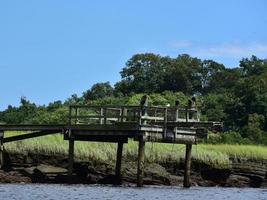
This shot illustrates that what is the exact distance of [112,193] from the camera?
42.1 meters

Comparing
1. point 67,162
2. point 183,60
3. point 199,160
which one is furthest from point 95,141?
point 183,60

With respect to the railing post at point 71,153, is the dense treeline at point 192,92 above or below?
above

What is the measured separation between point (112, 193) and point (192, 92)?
263ft

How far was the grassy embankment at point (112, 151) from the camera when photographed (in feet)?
169

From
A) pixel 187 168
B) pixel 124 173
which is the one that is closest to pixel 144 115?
pixel 187 168

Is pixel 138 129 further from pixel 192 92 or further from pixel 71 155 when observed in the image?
pixel 192 92

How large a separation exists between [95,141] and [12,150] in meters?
4.90

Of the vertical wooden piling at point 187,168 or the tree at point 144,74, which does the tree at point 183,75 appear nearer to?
the tree at point 144,74

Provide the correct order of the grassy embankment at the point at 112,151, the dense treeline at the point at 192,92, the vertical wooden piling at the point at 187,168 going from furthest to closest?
the dense treeline at the point at 192,92 < the grassy embankment at the point at 112,151 < the vertical wooden piling at the point at 187,168

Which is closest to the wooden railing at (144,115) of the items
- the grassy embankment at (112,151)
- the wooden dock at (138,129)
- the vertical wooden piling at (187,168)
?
the wooden dock at (138,129)

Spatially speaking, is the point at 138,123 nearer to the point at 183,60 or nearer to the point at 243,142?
the point at 243,142

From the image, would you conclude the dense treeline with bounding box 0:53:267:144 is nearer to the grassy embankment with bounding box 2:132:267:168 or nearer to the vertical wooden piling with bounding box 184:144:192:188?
the grassy embankment with bounding box 2:132:267:168

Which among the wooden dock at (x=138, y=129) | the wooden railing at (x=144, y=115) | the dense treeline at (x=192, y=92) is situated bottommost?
the wooden dock at (x=138, y=129)

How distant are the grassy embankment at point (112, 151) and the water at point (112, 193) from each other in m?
4.59
